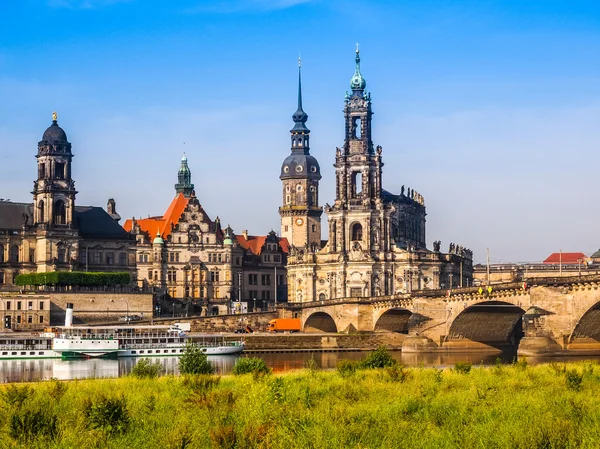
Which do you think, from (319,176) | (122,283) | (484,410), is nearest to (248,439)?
(484,410)

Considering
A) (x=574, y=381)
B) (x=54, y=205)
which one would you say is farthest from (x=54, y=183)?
(x=574, y=381)

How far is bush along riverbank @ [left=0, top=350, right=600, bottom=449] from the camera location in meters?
28.2

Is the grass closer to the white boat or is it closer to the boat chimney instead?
the white boat

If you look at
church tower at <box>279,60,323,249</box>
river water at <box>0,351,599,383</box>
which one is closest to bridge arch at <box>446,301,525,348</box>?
river water at <box>0,351,599,383</box>

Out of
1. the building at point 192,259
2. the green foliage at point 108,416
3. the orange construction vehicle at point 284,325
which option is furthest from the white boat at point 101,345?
the green foliage at point 108,416

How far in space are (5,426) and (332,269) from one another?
11269cm

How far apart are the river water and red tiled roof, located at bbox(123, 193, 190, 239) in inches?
1840

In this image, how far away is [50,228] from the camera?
444ft

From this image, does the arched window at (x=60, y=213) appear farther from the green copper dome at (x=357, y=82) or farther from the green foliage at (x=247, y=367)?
the green foliage at (x=247, y=367)

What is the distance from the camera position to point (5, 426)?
30.9m

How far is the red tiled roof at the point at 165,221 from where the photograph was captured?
149375 mm

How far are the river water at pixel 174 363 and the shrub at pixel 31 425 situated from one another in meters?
36.9

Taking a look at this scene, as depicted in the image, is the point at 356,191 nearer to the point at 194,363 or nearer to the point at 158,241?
the point at 158,241

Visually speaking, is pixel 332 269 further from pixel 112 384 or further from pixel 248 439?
pixel 248 439
